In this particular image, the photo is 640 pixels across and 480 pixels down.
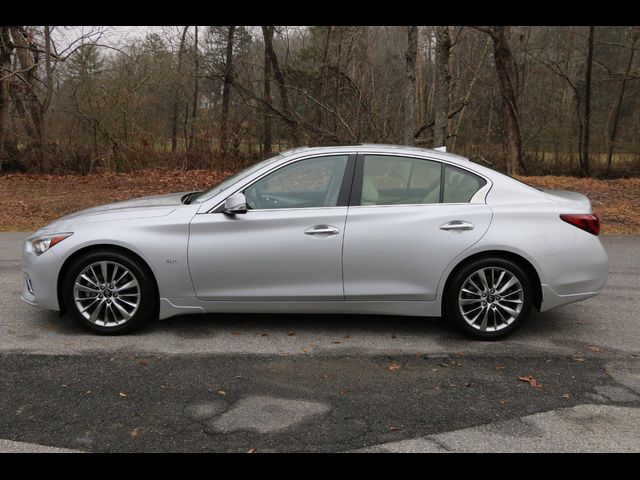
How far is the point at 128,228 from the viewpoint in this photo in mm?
4973

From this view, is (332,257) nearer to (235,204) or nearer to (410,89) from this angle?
(235,204)

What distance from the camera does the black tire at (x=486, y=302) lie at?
4965mm

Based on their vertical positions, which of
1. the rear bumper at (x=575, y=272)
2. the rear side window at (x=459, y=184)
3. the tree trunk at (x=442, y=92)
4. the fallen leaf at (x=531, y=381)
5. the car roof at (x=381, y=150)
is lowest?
the fallen leaf at (x=531, y=381)

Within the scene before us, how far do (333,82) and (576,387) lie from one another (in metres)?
15.2

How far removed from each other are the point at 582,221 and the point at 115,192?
39.7ft

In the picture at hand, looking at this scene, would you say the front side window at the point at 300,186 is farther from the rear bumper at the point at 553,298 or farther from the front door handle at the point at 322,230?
the rear bumper at the point at 553,298

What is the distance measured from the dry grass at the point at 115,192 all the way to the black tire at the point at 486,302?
6.69 m

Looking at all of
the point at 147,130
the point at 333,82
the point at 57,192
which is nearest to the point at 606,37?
the point at 333,82

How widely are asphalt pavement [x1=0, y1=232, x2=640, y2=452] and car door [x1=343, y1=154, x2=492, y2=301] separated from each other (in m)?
0.49

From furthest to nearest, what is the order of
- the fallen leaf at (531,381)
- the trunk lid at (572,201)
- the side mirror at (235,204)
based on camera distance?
the trunk lid at (572,201), the side mirror at (235,204), the fallen leaf at (531,381)

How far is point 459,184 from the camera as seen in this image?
203 inches

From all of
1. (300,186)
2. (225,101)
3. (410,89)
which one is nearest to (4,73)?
(225,101)

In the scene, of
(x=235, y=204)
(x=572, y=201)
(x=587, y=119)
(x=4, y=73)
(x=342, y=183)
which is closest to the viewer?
(x=235, y=204)

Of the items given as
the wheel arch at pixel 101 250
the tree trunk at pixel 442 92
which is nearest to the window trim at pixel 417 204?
the wheel arch at pixel 101 250
